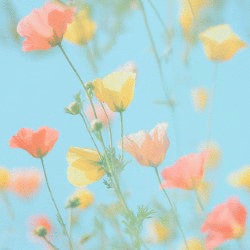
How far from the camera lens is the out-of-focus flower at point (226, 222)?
2.58ft

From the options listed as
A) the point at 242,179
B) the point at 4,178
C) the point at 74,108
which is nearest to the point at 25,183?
the point at 4,178

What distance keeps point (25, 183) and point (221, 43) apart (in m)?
0.87

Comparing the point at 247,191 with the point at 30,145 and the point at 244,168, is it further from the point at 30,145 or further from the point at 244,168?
the point at 30,145

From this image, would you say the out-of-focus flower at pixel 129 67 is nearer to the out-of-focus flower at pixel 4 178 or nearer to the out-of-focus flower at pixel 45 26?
the out-of-focus flower at pixel 45 26

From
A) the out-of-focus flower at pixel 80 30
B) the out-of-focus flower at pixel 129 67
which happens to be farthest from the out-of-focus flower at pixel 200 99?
the out-of-focus flower at pixel 129 67

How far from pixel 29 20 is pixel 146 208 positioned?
324 millimetres

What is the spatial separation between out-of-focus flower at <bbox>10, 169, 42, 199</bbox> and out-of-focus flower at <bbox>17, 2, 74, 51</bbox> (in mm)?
928

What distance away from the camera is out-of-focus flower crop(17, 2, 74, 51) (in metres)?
0.86

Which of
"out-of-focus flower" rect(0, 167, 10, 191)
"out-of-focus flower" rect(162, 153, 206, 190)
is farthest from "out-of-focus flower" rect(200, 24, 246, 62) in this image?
"out-of-focus flower" rect(0, 167, 10, 191)

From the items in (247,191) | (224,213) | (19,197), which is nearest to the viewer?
(224,213)

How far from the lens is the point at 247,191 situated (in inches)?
63.6

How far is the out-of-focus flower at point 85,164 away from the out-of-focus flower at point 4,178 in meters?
0.83

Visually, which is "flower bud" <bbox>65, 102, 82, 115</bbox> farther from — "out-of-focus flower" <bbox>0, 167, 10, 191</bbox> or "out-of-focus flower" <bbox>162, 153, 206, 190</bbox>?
"out-of-focus flower" <bbox>0, 167, 10, 191</bbox>

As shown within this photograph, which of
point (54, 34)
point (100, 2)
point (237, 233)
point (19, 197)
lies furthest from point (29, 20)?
point (19, 197)
